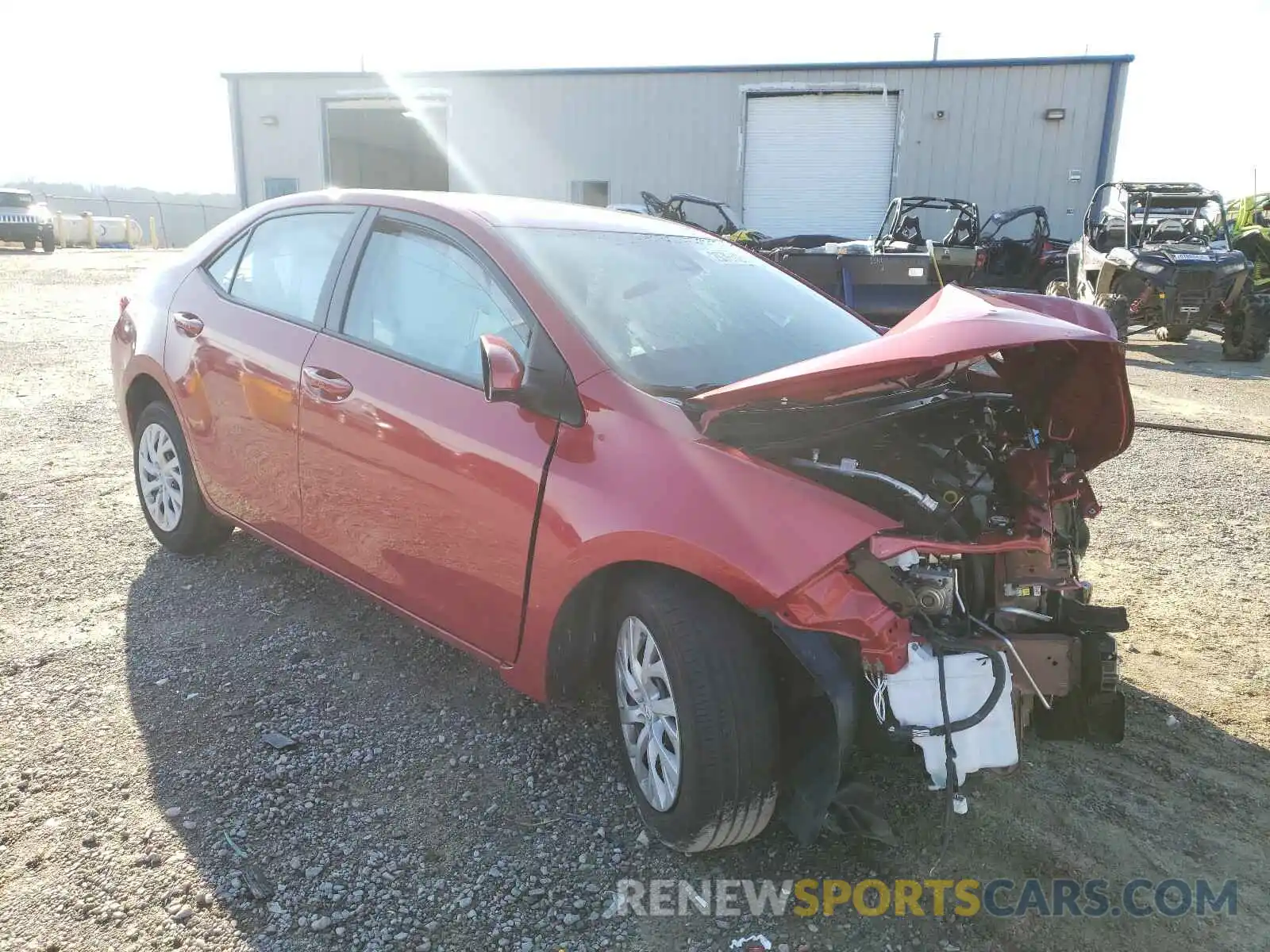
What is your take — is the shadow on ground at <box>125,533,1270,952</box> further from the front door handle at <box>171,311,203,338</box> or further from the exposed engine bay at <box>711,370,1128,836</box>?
the front door handle at <box>171,311,203,338</box>

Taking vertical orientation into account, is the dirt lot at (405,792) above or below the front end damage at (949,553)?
below

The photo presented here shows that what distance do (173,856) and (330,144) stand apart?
2324 cm

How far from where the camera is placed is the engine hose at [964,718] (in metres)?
2.08

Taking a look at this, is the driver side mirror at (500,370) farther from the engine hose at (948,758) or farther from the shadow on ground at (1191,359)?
the shadow on ground at (1191,359)

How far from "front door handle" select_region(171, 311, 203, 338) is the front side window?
3.10 ft

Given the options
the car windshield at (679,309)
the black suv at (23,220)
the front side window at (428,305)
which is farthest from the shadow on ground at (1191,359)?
the black suv at (23,220)

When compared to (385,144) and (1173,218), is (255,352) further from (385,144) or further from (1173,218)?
(385,144)

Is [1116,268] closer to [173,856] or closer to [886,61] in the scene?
[886,61]

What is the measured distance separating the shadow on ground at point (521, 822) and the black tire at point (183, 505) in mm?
816

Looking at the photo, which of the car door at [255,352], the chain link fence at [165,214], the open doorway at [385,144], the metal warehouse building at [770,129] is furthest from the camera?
the chain link fence at [165,214]

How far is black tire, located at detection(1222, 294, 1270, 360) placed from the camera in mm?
11000

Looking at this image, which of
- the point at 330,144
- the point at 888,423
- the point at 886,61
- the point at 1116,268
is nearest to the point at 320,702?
the point at 888,423

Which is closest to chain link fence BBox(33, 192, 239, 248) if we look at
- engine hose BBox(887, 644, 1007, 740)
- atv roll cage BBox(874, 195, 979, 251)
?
atv roll cage BBox(874, 195, 979, 251)

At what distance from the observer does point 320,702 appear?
311cm
